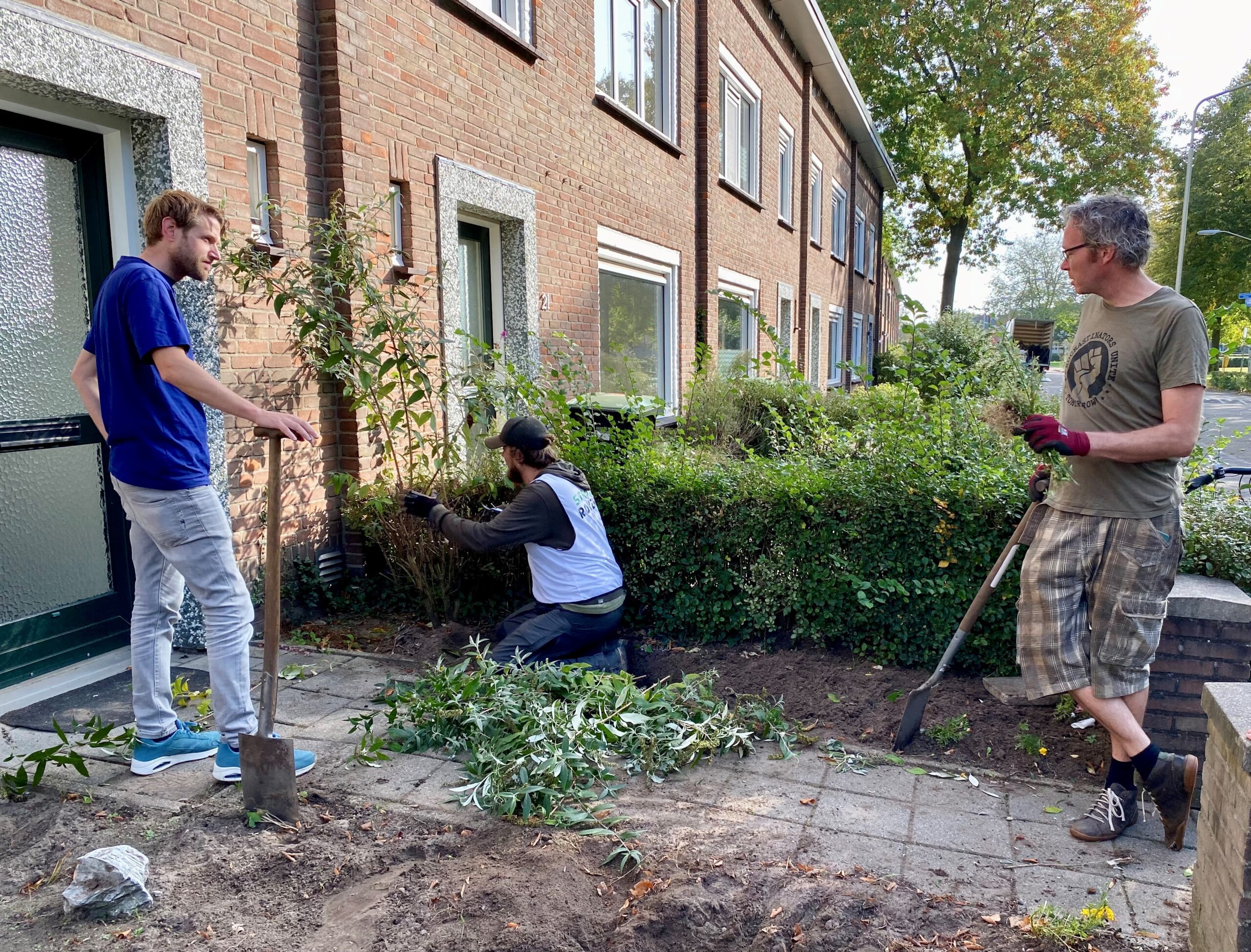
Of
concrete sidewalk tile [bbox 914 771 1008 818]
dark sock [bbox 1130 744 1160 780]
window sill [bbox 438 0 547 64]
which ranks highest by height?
window sill [bbox 438 0 547 64]

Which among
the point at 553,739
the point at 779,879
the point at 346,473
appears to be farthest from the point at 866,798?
the point at 346,473

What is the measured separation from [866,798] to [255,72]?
4.63 metres

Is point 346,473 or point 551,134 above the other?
point 551,134

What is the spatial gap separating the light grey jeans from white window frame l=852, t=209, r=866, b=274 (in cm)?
2355

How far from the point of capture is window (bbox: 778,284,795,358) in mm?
16422

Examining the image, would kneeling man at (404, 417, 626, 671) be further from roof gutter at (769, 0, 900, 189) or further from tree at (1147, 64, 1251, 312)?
tree at (1147, 64, 1251, 312)

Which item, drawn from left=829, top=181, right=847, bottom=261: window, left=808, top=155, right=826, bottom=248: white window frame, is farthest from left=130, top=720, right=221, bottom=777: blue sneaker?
left=829, top=181, right=847, bottom=261: window

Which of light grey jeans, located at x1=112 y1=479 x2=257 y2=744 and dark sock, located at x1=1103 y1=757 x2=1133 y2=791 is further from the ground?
light grey jeans, located at x1=112 y1=479 x2=257 y2=744

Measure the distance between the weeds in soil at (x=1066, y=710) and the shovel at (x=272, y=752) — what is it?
3.14 m

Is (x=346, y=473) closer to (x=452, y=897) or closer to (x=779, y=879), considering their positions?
(x=452, y=897)

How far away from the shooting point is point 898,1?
28.8 metres

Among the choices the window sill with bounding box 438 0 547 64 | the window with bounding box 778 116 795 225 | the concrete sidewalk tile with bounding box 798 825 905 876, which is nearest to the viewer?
the concrete sidewalk tile with bounding box 798 825 905 876

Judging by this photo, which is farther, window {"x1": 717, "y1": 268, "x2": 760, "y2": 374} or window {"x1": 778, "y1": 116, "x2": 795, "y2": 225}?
window {"x1": 778, "y1": 116, "x2": 795, "y2": 225}

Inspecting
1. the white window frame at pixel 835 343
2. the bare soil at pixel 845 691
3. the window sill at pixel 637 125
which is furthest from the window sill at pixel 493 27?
the white window frame at pixel 835 343
